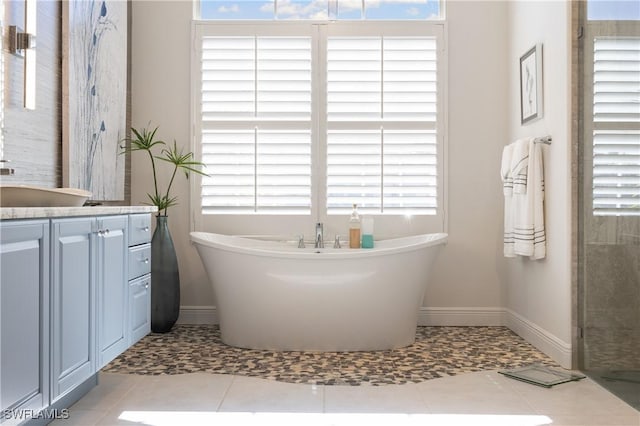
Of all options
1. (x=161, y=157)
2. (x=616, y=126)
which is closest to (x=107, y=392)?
(x=161, y=157)

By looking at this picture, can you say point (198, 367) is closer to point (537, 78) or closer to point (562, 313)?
point (562, 313)

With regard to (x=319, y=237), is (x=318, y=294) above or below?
below

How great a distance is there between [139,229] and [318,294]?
43.3 inches

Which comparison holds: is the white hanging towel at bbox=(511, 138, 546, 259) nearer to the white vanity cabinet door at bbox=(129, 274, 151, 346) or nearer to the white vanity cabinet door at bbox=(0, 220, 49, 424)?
the white vanity cabinet door at bbox=(129, 274, 151, 346)

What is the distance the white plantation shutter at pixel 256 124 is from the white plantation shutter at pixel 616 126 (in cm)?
197

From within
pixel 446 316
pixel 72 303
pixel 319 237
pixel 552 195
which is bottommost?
pixel 446 316

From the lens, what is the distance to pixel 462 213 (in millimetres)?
4336

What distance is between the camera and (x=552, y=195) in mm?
3432

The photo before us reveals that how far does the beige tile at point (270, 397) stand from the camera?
2.58 m

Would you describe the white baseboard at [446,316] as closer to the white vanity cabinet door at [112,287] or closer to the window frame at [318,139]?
the window frame at [318,139]

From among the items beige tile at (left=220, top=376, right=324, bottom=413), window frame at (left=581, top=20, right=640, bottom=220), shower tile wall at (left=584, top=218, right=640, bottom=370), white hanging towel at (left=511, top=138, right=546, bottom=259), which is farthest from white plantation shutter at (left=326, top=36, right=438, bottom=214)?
beige tile at (left=220, top=376, right=324, bottom=413)

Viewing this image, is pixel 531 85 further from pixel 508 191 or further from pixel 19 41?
pixel 19 41

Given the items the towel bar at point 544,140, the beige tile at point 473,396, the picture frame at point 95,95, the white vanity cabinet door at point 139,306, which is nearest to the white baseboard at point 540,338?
the beige tile at point 473,396

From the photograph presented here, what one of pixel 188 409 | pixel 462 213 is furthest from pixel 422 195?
pixel 188 409
